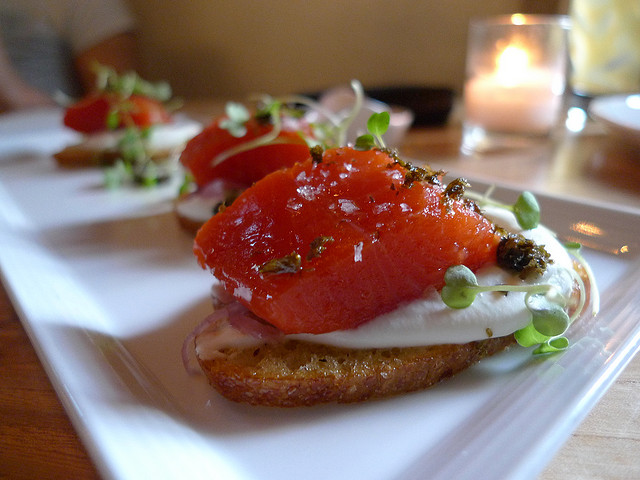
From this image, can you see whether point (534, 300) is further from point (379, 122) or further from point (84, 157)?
point (84, 157)

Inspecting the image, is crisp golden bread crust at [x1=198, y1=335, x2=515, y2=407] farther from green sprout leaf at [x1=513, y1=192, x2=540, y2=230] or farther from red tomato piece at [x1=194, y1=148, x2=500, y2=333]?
green sprout leaf at [x1=513, y1=192, x2=540, y2=230]

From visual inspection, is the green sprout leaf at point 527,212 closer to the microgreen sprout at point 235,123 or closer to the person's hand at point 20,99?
the microgreen sprout at point 235,123

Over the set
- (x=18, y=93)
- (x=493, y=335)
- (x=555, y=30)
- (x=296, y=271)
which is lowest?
(x=18, y=93)

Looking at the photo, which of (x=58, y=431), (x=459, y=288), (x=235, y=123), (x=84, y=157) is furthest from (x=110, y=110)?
(x=459, y=288)

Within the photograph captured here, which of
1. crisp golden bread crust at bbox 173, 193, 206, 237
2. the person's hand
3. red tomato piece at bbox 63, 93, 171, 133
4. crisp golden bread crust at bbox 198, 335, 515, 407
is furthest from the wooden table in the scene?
the person's hand

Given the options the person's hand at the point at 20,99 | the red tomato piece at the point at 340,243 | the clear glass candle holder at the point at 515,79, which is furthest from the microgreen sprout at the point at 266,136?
the person's hand at the point at 20,99

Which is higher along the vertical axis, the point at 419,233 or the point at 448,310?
the point at 419,233

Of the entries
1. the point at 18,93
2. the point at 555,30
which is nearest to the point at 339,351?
the point at 555,30

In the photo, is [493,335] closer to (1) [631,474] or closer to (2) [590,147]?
(1) [631,474]
